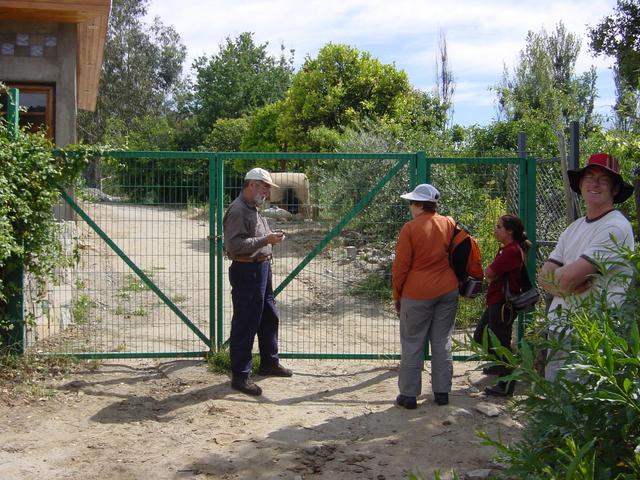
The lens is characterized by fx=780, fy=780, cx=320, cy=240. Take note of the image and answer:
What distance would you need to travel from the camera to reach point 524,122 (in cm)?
1455

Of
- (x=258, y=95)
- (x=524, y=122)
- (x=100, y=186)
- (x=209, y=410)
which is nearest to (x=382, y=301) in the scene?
(x=209, y=410)

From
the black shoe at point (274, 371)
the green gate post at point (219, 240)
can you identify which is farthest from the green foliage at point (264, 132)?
the black shoe at point (274, 371)

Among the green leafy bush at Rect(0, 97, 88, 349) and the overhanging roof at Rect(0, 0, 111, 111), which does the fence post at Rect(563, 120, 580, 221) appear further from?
the overhanging roof at Rect(0, 0, 111, 111)

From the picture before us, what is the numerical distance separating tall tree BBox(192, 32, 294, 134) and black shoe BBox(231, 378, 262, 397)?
33356 mm

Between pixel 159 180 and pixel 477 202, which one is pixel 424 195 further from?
pixel 477 202

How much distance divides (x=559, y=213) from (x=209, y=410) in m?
3.93

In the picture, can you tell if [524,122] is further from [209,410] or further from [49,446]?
[49,446]

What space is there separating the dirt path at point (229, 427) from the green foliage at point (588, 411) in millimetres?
2327

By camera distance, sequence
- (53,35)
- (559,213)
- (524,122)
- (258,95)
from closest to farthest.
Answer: (559,213)
(53,35)
(524,122)
(258,95)

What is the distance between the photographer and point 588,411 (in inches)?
91.1

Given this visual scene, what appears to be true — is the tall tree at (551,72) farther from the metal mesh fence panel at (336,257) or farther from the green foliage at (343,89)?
the metal mesh fence panel at (336,257)

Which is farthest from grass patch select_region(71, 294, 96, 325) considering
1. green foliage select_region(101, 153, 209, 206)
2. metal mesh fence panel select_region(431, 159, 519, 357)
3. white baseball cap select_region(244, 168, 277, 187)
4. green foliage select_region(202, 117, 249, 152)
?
green foliage select_region(202, 117, 249, 152)

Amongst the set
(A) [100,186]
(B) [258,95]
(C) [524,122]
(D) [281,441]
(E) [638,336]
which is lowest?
(D) [281,441]

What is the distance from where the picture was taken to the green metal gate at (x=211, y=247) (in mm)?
7066
